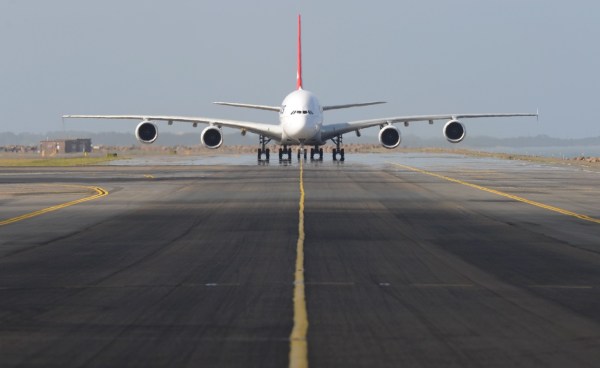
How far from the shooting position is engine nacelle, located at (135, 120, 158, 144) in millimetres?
69250

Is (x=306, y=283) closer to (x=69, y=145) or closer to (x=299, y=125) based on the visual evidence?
(x=299, y=125)

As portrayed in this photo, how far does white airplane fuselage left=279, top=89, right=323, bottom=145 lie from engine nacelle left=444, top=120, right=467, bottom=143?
886 cm

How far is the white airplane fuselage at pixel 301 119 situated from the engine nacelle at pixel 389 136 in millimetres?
4490

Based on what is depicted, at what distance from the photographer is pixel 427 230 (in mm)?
23312

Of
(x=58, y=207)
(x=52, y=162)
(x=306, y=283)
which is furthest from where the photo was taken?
(x=52, y=162)

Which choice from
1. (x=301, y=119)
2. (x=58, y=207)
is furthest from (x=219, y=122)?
(x=58, y=207)

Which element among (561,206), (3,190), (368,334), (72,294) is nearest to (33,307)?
(72,294)

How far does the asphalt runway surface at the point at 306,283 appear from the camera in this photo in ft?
31.6

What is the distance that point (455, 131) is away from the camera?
70.9 metres

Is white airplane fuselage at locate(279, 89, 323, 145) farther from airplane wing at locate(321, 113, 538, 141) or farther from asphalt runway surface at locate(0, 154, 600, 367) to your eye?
asphalt runway surface at locate(0, 154, 600, 367)

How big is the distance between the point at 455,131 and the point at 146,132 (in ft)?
68.3

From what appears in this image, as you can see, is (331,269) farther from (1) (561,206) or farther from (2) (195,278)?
(1) (561,206)

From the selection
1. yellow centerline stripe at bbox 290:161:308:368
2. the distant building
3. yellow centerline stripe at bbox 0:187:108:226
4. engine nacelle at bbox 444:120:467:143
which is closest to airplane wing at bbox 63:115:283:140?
engine nacelle at bbox 444:120:467:143

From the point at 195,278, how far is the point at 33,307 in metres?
3.18
